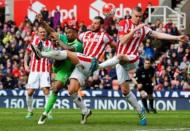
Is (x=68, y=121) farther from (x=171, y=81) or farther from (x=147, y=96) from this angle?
(x=171, y=81)

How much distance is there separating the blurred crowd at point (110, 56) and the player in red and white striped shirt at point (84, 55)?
37.2ft

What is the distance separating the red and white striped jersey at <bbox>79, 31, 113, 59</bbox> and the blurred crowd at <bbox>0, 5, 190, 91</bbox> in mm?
11302

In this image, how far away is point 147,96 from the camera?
1073 inches

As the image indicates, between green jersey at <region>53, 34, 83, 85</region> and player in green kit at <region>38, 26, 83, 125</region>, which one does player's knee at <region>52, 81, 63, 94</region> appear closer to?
player in green kit at <region>38, 26, 83, 125</region>

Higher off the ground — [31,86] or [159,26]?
[159,26]

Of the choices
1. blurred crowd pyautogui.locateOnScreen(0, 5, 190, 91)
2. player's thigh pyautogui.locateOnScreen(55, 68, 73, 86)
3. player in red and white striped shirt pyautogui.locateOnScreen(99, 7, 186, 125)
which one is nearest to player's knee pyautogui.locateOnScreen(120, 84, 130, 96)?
player in red and white striped shirt pyautogui.locateOnScreen(99, 7, 186, 125)

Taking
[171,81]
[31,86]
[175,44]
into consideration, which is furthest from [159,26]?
[31,86]

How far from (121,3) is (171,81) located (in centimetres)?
928

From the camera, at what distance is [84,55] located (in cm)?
1880

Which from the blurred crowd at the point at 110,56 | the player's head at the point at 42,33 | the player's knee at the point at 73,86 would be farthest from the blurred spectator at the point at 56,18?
the player's knee at the point at 73,86

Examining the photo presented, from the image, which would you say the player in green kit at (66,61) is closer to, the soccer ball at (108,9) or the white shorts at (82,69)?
the white shorts at (82,69)

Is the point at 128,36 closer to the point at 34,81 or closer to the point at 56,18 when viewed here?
the point at 34,81

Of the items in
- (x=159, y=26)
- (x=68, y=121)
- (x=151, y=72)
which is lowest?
(x=68, y=121)

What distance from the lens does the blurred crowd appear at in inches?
1282
